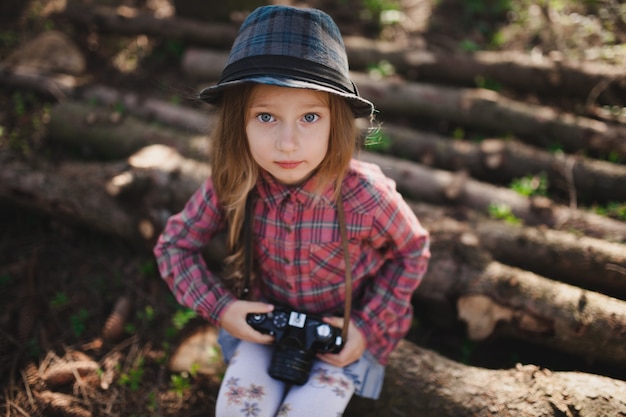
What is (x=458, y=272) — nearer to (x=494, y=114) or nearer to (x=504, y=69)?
(x=494, y=114)

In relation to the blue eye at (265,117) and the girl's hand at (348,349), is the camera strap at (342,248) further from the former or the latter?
the blue eye at (265,117)

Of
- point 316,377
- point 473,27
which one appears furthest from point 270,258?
point 473,27

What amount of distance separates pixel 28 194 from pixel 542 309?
11.5 feet

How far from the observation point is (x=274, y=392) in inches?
79.9

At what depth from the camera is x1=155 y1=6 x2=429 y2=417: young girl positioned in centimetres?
165

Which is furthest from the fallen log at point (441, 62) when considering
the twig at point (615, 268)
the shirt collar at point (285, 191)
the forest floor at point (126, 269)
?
the shirt collar at point (285, 191)

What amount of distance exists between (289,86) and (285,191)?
54cm

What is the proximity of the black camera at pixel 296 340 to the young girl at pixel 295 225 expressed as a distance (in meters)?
0.05

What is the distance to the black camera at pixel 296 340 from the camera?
6.41ft

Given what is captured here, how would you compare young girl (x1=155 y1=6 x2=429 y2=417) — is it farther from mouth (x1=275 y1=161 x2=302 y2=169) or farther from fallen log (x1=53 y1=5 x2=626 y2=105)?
fallen log (x1=53 y1=5 x2=626 y2=105)

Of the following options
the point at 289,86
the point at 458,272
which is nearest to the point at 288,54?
the point at 289,86

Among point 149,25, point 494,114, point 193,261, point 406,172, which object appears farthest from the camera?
point 149,25

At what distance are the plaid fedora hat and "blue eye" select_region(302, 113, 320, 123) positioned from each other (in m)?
0.15

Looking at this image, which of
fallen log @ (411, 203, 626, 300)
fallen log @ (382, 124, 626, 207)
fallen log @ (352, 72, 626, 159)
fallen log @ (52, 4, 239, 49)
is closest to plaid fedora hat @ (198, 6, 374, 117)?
fallen log @ (411, 203, 626, 300)
